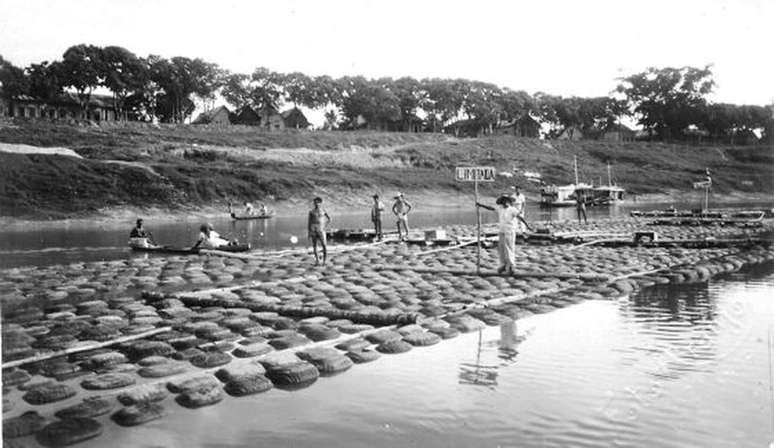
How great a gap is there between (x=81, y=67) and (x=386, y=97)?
4172cm

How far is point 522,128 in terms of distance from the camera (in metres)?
113

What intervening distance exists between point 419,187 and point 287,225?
87.2 feet

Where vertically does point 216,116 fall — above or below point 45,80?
Answer: below

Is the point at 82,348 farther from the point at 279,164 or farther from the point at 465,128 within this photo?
the point at 465,128

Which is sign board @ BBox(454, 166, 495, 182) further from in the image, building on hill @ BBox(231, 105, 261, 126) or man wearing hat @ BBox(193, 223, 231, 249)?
building on hill @ BBox(231, 105, 261, 126)

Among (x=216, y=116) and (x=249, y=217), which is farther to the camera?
(x=216, y=116)

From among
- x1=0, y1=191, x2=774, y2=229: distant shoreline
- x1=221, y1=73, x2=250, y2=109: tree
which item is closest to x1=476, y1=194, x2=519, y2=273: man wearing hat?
x1=0, y1=191, x2=774, y2=229: distant shoreline

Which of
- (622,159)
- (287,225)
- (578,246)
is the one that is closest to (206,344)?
(578,246)

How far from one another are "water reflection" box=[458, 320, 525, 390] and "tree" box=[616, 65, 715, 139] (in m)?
113

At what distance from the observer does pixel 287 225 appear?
39.7 meters

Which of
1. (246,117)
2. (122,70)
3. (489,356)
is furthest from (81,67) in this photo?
(489,356)

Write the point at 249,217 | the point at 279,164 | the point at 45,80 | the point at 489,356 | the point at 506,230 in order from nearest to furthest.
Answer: the point at 489,356
the point at 506,230
the point at 249,217
the point at 279,164
the point at 45,80

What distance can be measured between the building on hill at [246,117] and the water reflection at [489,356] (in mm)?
85608

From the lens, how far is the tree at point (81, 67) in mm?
66312
